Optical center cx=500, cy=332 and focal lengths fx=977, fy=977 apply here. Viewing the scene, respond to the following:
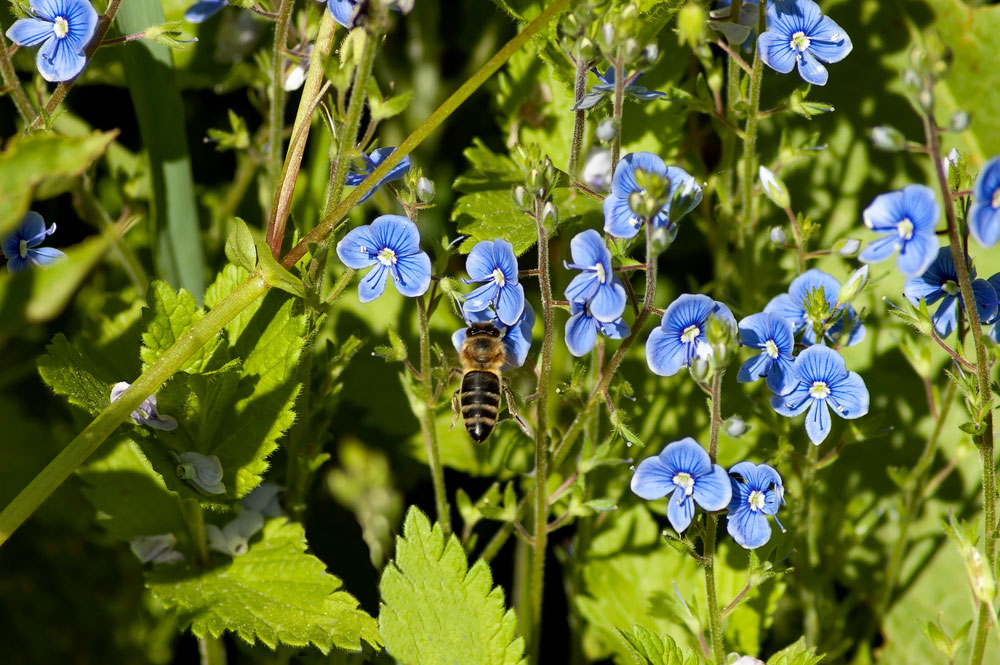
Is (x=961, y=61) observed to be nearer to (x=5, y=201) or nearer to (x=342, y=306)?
(x=342, y=306)

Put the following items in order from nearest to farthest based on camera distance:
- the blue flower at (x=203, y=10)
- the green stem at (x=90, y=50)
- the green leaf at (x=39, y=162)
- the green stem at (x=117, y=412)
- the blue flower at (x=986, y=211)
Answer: the green leaf at (x=39, y=162)
the blue flower at (x=986, y=211)
the green stem at (x=117, y=412)
the green stem at (x=90, y=50)
the blue flower at (x=203, y=10)

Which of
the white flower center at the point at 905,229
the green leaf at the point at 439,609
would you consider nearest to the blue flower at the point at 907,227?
the white flower center at the point at 905,229

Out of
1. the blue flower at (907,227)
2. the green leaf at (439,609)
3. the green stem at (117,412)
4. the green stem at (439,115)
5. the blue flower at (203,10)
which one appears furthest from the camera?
the blue flower at (203,10)

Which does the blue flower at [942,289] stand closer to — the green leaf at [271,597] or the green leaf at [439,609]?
the green leaf at [439,609]

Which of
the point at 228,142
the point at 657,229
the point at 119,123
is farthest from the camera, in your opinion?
the point at 119,123

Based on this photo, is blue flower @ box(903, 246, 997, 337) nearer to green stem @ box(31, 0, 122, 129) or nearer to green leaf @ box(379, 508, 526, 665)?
green leaf @ box(379, 508, 526, 665)

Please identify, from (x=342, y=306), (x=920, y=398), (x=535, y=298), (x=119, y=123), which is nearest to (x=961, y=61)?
(x=920, y=398)
